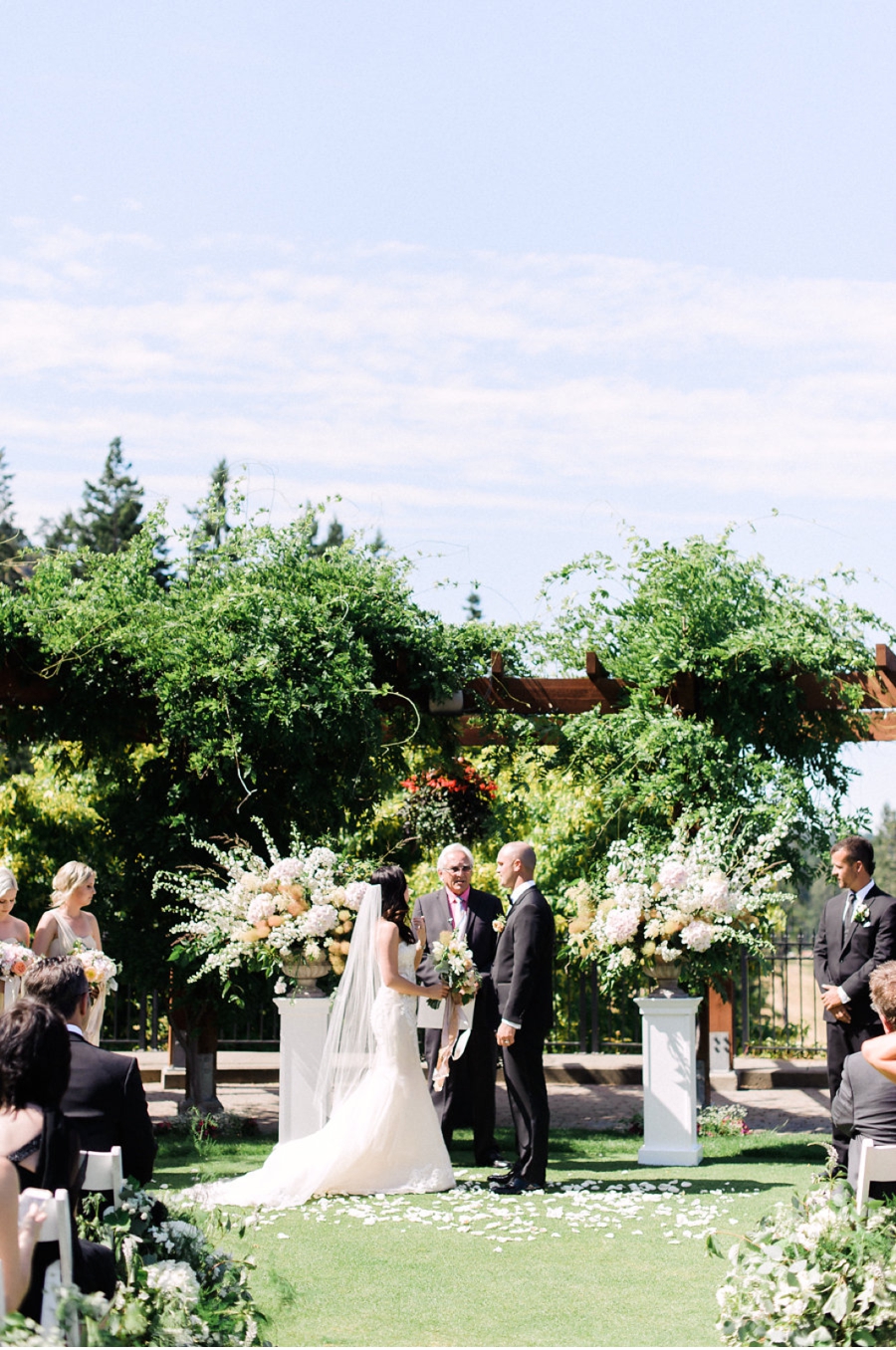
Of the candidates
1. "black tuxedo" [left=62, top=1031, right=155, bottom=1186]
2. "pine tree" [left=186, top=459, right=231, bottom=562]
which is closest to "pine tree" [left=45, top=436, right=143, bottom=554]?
"pine tree" [left=186, top=459, right=231, bottom=562]

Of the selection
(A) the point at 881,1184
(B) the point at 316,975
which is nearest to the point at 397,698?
(B) the point at 316,975

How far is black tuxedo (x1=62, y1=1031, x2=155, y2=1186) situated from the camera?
438 centimetres

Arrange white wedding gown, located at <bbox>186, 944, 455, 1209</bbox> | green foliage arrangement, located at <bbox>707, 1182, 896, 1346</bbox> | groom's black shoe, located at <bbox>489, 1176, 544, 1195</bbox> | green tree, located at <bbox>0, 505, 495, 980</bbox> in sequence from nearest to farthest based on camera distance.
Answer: green foliage arrangement, located at <bbox>707, 1182, 896, 1346</bbox>, white wedding gown, located at <bbox>186, 944, 455, 1209</bbox>, groom's black shoe, located at <bbox>489, 1176, 544, 1195</bbox>, green tree, located at <bbox>0, 505, 495, 980</bbox>

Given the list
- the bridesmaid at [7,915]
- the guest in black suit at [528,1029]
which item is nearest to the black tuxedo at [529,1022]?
the guest in black suit at [528,1029]

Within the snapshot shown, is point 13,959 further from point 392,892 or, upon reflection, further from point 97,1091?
point 97,1091

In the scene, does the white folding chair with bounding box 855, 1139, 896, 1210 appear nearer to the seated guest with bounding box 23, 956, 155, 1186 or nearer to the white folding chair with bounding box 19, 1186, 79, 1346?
the seated guest with bounding box 23, 956, 155, 1186

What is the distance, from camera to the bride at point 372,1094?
23.7ft

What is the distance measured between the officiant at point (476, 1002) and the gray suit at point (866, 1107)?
11.1 ft

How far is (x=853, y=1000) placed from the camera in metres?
7.45

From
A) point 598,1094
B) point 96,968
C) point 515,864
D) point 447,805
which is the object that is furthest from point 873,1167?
point 598,1094

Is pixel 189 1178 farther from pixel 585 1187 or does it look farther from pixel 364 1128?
pixel 585 1187

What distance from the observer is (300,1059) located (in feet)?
27.7

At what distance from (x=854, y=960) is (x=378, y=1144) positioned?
2728mm

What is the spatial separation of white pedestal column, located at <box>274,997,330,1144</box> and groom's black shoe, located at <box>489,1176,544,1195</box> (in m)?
1.37
